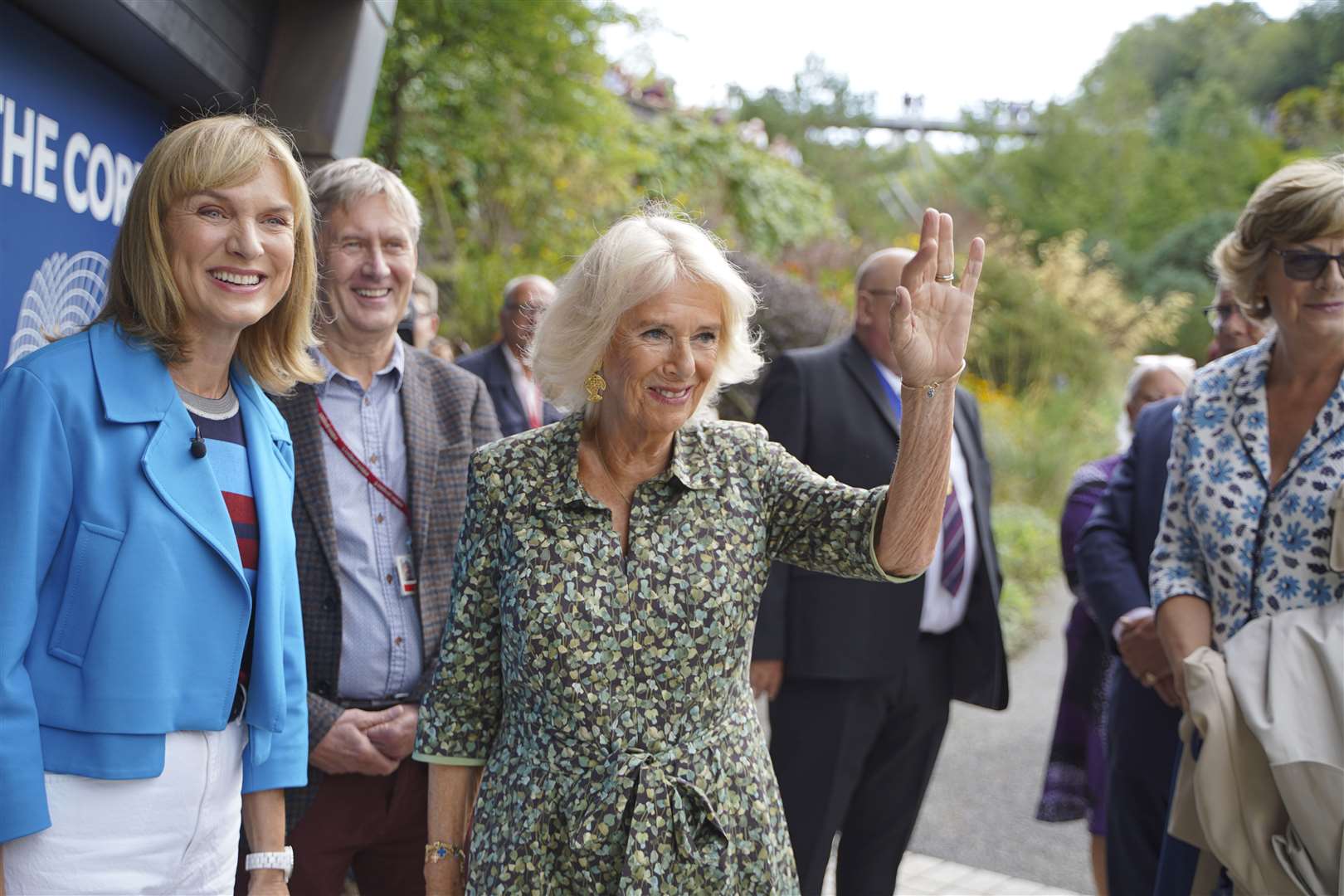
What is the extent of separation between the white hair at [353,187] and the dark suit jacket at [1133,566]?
7.13 ft

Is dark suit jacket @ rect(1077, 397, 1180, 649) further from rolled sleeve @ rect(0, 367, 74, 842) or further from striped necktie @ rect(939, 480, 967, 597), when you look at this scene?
rolled sleeve @ rect(0, 367, 74, 842)

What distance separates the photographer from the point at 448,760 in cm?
219

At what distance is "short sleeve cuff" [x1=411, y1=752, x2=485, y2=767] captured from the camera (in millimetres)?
2187

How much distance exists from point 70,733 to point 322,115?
2.35 m

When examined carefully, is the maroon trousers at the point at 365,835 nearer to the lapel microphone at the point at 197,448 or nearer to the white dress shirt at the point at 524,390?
the lapel microphone at the point at 197,448

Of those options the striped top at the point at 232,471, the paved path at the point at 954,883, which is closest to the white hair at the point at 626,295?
the striped top at the point at 232,471

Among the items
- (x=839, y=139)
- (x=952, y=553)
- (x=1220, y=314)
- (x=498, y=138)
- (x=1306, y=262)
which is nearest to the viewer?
(x=1306, y=262)

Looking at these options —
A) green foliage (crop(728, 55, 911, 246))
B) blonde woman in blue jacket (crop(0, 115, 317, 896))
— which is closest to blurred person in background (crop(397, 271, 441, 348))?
blonde woman in blue jacket (crop(0, 115, 317, 896))

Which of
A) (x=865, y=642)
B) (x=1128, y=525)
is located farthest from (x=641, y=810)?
(x=1128, y=525)

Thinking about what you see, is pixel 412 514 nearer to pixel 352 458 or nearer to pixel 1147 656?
pixel 352 458

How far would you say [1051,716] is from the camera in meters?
7.45

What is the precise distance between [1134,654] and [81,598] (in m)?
2.55

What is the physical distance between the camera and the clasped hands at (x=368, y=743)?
8.40ft

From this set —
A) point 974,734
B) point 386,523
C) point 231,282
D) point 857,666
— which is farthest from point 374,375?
point 974,734
